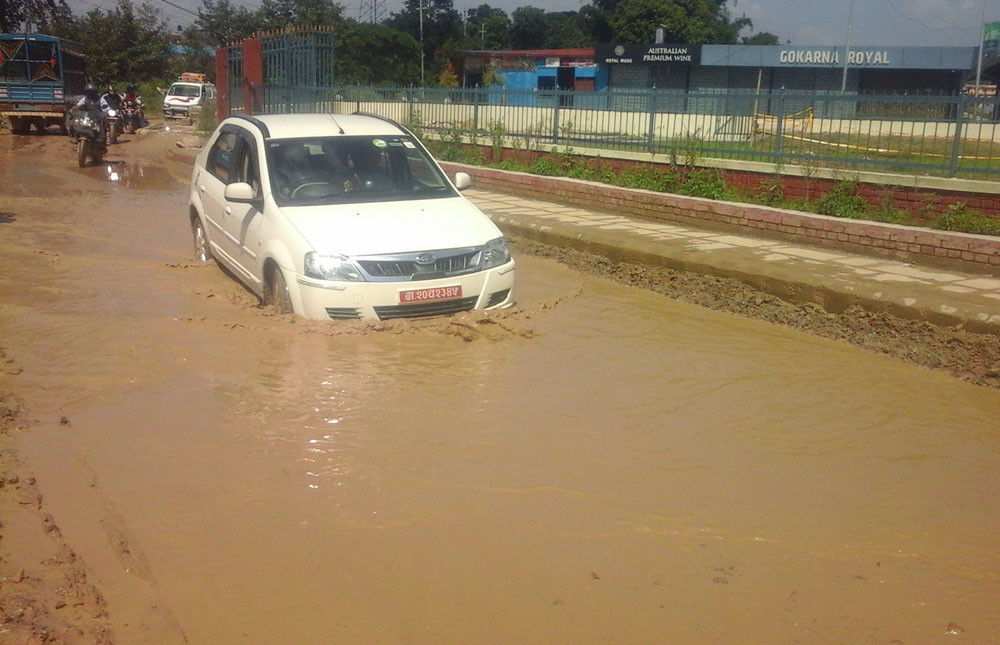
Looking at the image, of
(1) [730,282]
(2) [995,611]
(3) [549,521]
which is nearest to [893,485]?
(2) [995,611]

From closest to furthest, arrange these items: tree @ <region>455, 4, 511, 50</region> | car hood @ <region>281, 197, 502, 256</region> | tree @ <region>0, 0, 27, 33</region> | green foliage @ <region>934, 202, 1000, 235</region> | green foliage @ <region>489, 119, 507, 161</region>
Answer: car hood @ <region>281, 197, 502, 256</region>
green foliage @ <region>934, 202, 1000, 235</region>
green foliage @ <region>489, 119, 507, 161</region>
tree @ <region>0, 0, 27, 33</region>
tree @ <region>455, 4, 511, 50</region>

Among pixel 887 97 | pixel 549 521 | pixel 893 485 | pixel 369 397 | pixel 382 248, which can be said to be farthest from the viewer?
pixel 887 97

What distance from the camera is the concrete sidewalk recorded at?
24.7 ft

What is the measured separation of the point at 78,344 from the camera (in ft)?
22.7

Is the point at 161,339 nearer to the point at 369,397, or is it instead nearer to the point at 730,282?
the point at 369,397

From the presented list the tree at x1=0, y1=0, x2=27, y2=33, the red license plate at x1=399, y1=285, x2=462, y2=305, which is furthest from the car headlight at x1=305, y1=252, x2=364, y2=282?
the tree at x1=0, y1=0, x2=27, y2=33

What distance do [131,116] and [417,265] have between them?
89.4ft

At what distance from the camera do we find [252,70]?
2009cm

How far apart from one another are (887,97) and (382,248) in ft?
21.6

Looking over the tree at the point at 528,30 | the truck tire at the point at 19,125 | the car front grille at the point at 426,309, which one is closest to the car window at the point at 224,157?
the car front grille at the point at 426,309

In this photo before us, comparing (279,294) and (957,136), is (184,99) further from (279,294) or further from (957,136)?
(279,294)

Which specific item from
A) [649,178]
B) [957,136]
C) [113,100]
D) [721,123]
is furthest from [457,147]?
[113,100]

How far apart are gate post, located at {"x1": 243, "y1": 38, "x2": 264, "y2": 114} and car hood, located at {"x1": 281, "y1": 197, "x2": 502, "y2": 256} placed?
13.5 metres

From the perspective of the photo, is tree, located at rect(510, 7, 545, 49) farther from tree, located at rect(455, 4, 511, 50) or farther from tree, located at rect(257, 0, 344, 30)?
tree, located at rect(257, 0, 344, 30)
